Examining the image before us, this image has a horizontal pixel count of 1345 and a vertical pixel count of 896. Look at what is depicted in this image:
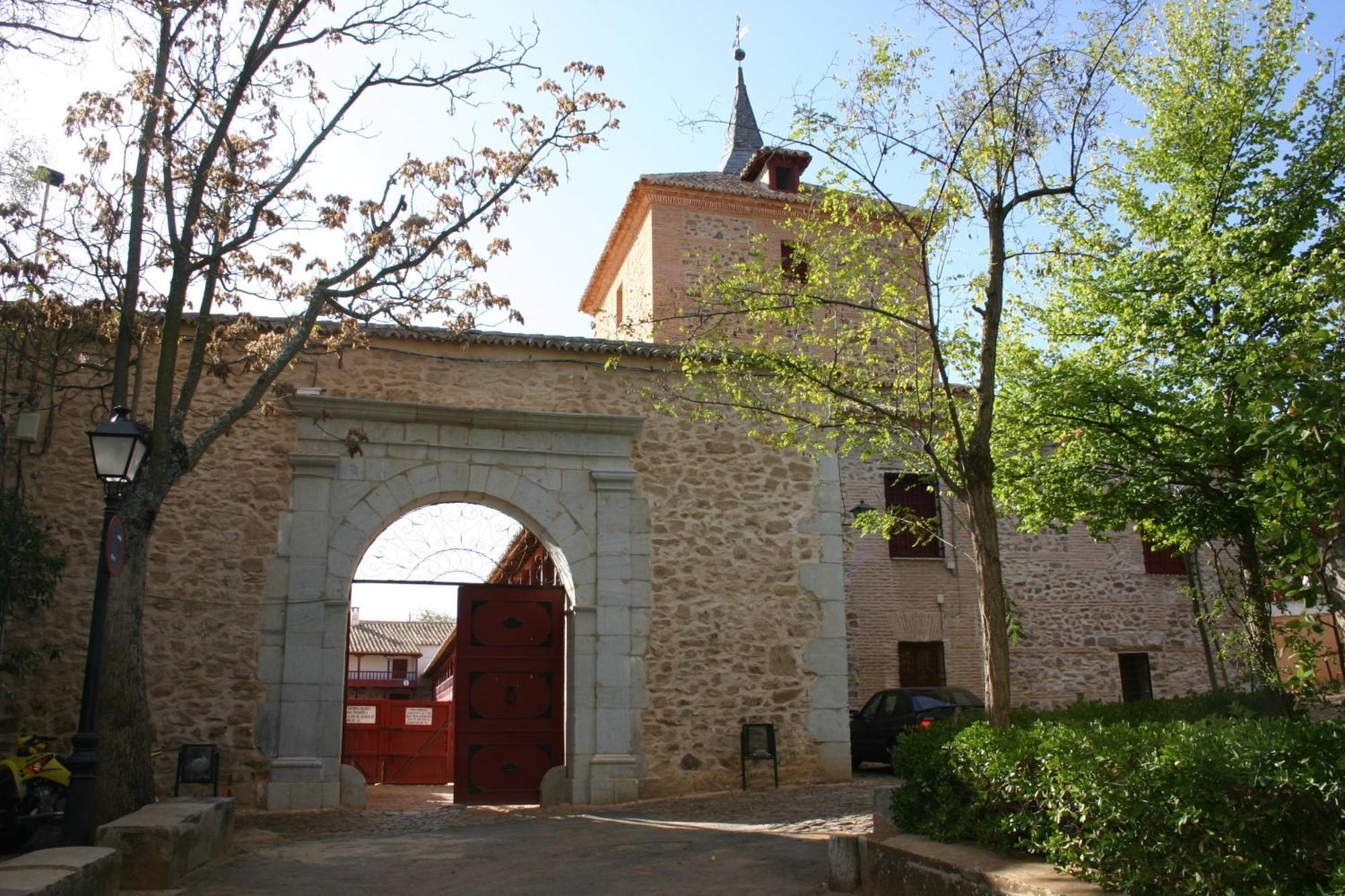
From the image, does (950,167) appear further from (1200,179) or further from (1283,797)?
(1200,179)

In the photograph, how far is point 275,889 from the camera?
634cm

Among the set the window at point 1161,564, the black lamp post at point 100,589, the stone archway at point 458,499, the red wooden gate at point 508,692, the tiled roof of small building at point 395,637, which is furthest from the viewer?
the tiled roof of small building at point 395,637

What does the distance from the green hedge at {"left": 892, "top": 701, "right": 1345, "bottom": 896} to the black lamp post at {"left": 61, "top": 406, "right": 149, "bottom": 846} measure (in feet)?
16.1

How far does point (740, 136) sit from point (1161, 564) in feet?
41.3

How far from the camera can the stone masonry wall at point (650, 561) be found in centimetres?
984

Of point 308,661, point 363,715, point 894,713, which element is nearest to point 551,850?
point 308,661

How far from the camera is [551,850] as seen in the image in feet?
25.6

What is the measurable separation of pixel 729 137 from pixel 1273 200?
14295 mm

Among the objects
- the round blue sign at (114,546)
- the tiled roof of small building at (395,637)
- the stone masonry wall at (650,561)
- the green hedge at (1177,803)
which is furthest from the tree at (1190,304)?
the tiled roof of small building at (395,637)

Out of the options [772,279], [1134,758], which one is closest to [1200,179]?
[772,279]

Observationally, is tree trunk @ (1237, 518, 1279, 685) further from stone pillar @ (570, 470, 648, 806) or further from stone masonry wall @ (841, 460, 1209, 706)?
stone pillar @ (570, 470, 648, 806)

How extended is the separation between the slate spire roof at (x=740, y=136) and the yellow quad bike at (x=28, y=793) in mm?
17710

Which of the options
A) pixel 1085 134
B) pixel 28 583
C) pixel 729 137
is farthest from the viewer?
pixel 729 137

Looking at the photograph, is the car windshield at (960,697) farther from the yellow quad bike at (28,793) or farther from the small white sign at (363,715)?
the yellow quad bike at (28,793)
